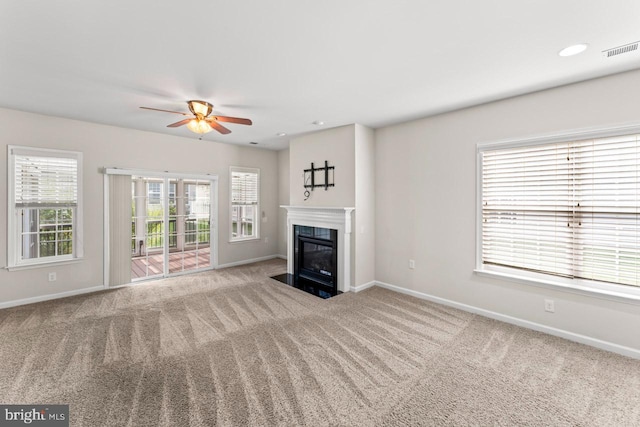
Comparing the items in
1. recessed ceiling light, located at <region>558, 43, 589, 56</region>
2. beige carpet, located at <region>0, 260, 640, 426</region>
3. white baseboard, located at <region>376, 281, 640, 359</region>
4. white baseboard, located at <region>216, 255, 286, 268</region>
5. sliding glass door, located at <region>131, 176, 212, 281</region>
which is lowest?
beige carpet, located at <region>0, 260, 640, 426</region>

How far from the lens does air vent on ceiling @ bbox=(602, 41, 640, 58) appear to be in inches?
86.6

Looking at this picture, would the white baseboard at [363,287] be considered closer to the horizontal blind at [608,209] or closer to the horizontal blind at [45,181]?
the horizontal blind at [608,209]

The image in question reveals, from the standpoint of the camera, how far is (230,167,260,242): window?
6.24 metres

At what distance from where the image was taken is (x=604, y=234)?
280 centimetres

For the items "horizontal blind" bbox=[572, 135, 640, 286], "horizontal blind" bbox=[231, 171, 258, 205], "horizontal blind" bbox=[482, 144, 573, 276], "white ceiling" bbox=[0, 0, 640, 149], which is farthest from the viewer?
"horizontal blind" bbox=[231, 171, 258, 205]

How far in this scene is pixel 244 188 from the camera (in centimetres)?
641

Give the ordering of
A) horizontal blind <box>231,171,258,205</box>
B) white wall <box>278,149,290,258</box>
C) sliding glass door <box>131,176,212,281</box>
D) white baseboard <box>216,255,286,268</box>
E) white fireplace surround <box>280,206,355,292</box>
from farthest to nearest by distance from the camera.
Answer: white wall <box>278,149,290,258</box>, horizontal blind <box>231,171,258,205</box>, white baseboard <box>216,255,286,268</box>, sliding glass door <box>131,176,212,281</box>, white fireplace surround <box>280,206,355,292</box>

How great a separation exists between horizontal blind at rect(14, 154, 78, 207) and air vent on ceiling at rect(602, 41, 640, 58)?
657cm

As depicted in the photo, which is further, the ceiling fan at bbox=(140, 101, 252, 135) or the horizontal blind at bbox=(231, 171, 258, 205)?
the horizontal blind at bbox=(231, 171, 258, 205)

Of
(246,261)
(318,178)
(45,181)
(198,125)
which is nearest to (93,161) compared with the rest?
(45,181)

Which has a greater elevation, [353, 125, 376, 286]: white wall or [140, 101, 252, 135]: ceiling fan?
[140, 101, 252, 135]: ceiling fan

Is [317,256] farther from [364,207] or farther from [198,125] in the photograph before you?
[198,125]

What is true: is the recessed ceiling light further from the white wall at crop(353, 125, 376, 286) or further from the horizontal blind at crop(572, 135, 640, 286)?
the white wall at crop(353, 125, 376, 286)

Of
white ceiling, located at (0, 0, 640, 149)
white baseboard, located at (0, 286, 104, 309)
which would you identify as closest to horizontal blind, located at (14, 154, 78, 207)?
white ceiling, located at (0, 0, 640, 149)
